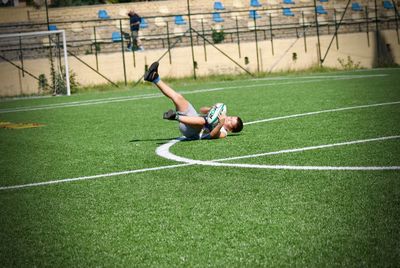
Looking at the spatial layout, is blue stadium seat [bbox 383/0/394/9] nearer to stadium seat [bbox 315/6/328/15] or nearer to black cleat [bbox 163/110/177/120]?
stadium seat [bbox 315/6/328/15]

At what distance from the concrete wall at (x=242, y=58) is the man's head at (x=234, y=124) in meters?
21.2

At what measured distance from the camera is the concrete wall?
30.8 meters

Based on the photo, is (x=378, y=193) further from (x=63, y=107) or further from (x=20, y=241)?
(x=63, y=107)

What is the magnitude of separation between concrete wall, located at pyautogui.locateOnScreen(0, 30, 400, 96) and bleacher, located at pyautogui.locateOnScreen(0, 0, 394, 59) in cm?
99

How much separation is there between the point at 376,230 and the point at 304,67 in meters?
29.7

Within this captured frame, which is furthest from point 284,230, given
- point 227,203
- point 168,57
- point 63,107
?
point 168,57

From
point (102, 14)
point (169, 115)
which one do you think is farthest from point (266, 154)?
point (102, 14)

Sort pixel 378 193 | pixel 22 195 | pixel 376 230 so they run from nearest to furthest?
pixel 376 230
pixel 378 193
pixel 22 195

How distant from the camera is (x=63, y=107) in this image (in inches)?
733

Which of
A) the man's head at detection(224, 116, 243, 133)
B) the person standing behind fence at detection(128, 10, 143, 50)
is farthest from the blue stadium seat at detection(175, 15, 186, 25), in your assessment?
the man's head at detection(224, 116, 243, 133)

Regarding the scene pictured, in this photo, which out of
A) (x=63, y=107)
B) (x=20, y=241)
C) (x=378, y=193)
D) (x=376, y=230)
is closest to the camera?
(x=376, y=230)

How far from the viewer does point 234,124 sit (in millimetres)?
9477

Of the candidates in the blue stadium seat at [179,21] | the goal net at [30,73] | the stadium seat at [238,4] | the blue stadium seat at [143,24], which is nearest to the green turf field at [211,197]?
the goal net at [30,73]

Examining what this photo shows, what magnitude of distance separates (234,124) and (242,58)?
2408 centimetres
